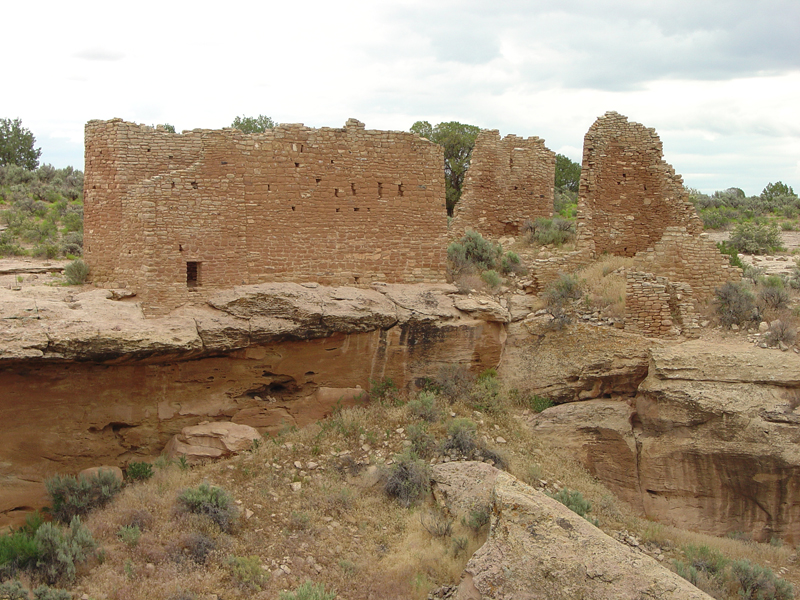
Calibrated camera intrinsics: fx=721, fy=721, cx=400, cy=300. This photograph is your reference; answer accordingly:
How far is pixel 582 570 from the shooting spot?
7.83 m

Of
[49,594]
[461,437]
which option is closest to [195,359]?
[49,594]

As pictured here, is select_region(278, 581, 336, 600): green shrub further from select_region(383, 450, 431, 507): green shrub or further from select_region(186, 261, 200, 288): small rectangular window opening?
select_region(186, 261, 200, 288): small rectangular window opening

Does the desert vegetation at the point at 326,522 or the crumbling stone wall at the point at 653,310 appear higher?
the crumbling stone wall at the point at 653,310

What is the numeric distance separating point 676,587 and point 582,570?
3.22ft

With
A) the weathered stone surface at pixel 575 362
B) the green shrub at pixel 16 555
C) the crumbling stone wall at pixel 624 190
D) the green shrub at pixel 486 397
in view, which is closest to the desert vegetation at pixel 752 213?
the crumbling stone wall at pixel 624 190

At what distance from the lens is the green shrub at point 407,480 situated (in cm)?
1020

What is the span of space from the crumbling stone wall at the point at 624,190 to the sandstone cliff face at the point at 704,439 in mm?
3495

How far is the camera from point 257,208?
460 inches

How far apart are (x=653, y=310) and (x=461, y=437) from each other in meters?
4.59

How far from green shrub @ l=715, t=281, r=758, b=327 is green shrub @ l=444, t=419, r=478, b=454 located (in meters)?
5.48

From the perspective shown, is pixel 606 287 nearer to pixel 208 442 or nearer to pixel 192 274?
pixel 192 274

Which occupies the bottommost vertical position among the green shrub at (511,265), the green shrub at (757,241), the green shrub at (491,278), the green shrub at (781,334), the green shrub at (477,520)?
the green shrub at (477,520)

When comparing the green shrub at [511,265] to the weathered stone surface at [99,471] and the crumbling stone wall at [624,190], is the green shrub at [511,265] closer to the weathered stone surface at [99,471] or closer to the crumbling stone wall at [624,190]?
the crumbling stone wall at [624,190]

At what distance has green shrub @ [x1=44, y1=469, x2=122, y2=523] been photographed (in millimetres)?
9680
